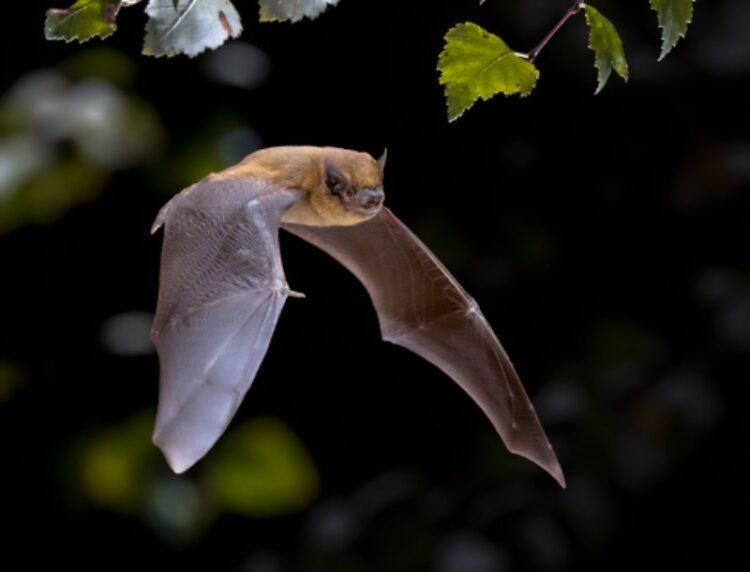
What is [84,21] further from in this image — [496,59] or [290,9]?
[496,59]

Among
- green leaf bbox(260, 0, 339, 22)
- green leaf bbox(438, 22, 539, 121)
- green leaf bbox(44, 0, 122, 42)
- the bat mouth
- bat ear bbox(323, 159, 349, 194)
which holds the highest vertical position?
green leaf bbox(260, 0, 339, 22)

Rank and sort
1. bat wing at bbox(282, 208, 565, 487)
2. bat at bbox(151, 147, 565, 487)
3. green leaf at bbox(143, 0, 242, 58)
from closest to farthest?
bat at bbox(151, 147, 565, 487) < green leaf at bbox(143, 0, 242, 58) < bat wing at bbox(282, 208, 565, 487)

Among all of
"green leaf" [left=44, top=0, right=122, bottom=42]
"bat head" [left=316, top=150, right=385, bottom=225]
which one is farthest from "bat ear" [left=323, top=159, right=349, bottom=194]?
"green leaf" [left=44, top=0, right=122, bottom=42]

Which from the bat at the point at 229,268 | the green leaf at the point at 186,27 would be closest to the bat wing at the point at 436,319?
the bat at the point at 229,268

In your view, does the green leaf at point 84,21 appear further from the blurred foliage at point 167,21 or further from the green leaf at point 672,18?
the green leaf at point 672,18

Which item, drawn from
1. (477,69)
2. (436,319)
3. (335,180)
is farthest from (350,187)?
(436,319)

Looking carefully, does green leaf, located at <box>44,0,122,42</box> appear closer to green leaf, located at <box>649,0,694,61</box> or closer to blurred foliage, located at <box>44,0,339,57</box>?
blurred foliage, located at <box>44,0,339,57</box>
